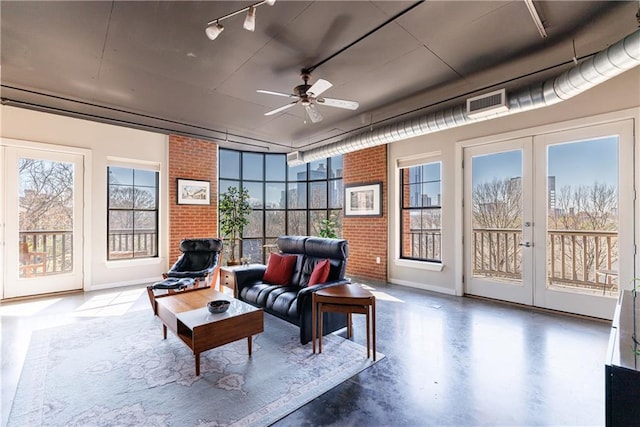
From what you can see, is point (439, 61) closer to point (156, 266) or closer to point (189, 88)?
point (189, 88)

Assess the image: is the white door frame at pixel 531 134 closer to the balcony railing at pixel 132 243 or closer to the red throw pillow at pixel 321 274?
the red throw pillow at pixel 321 274

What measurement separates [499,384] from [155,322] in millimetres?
3552

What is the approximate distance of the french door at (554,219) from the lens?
11.2 feet

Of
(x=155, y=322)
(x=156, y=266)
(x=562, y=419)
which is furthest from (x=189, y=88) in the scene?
(x=562, y=419)

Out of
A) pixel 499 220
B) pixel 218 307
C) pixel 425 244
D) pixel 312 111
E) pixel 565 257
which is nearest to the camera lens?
pixel 218 307

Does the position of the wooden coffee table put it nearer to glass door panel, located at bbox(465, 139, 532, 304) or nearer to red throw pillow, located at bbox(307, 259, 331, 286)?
red throw pillow, located at bbox(307, 259, 331, 286)

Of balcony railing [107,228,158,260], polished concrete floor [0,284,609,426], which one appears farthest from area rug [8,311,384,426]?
balcony railing [107,228,158,260]

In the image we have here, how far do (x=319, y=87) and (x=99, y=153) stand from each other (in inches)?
169

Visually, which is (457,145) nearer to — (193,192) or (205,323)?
(205,323)

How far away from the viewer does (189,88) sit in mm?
3623

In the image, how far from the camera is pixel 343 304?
2.65 m

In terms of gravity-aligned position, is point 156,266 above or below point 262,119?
below

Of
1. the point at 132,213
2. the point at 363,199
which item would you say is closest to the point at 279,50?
the point at 363,199

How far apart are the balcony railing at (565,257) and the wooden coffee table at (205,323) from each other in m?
3.60
